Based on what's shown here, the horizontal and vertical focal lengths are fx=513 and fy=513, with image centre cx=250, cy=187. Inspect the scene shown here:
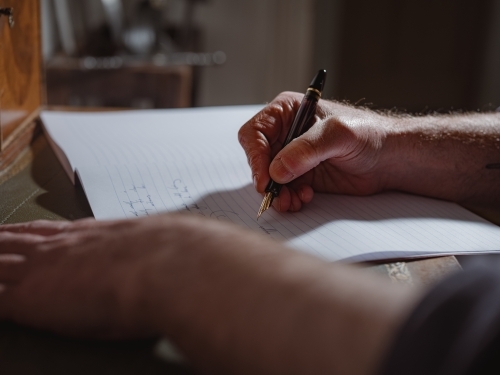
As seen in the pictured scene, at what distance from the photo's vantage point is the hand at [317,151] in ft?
1.95

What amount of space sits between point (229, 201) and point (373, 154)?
0.21 meters

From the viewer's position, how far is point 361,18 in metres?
2.59

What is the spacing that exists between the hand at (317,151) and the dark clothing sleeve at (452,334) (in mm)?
344

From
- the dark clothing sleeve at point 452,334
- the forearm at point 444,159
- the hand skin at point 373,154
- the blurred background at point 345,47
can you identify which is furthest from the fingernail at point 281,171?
the blurred background at point 345,47

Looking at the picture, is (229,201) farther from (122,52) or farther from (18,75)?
(122,52)

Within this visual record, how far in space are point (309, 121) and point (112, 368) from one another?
45cm

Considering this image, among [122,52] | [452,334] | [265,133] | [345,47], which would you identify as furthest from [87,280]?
[345,47]

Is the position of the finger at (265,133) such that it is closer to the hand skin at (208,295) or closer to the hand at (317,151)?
the hand at (317,151)

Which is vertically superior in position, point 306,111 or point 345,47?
point 306,111

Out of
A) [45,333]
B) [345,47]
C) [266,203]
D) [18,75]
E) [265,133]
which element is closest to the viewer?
[45,333]

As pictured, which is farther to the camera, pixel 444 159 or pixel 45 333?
pixel 444 159

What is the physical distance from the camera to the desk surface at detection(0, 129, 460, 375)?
0.32 metres

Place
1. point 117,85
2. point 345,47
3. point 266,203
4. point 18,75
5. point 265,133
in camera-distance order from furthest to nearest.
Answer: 1. point 345,47
2. point 117,85
3. point 18,75
4. point 265,133
5. point 266,203

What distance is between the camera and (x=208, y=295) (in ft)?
1.02
